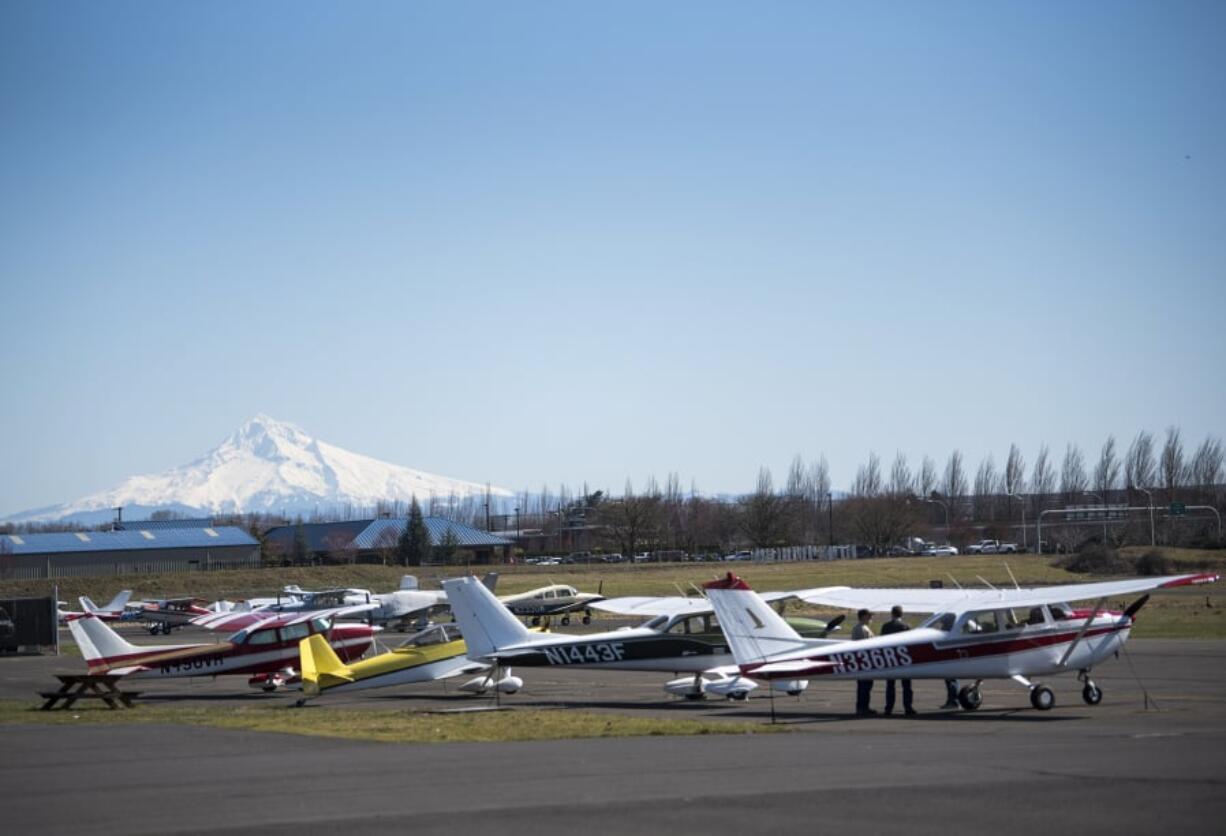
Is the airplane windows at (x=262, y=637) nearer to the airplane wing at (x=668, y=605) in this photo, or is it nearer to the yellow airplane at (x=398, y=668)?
the yellow airplane at (x=398, y=668)

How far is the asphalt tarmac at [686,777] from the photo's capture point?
37.8ft

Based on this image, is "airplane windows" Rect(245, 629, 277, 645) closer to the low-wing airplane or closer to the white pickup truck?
the low-wing airplane

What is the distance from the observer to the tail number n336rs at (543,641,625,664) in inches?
983

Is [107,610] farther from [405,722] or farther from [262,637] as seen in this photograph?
[405,722]

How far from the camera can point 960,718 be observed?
20.3 m

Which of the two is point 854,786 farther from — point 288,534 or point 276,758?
point 288,534

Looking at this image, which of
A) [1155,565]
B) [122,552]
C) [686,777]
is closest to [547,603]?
[1155,565]

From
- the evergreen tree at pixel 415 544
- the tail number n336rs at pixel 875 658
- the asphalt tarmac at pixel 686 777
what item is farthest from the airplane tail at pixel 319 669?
the evergreen tree at pixel 415 544

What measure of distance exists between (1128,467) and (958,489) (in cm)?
2822

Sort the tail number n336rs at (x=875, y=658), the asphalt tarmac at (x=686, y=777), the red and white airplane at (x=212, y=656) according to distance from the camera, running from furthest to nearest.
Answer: the red and white airplane at (x=212, y=656)
the tail number n336rs at (x=875, y=658)
the asphalt tarmac at (x=686, y=777)

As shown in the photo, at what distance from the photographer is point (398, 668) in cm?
2623

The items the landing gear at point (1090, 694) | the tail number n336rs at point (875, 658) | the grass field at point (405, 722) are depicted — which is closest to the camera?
the grass field at point (405, 722)

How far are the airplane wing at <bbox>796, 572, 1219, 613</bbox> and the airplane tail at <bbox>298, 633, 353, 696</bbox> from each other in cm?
965

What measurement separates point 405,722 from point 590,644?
4.96 m
